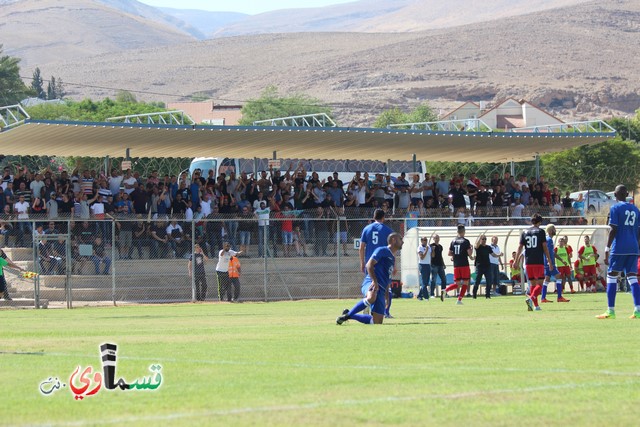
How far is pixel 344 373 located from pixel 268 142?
95.4 ft

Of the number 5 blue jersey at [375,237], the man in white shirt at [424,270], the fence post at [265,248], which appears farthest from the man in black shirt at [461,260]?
the number 5 blue jersey at [375,237]

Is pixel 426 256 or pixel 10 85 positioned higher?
pixel 10 85

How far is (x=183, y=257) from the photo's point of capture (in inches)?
1223

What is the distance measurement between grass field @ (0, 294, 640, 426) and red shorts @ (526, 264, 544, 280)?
454cm

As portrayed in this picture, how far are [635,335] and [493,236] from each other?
20.2 m

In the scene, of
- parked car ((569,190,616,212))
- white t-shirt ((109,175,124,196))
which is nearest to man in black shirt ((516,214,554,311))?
white t-shirt ((109,175,124,196))

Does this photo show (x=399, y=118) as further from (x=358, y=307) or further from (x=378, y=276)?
(x=358, y=307)

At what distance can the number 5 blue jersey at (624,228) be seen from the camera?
1705 cm

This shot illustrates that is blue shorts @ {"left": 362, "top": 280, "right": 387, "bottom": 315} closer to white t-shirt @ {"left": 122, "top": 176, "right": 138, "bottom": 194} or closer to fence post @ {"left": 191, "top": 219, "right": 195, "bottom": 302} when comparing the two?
fence post @ {"left": 191, "top": 219, "right": 195, "bottom": 302}

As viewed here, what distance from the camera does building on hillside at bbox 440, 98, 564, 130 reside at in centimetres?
17275

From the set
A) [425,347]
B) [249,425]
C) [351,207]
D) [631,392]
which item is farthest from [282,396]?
[351,207]

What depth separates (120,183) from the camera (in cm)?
3312

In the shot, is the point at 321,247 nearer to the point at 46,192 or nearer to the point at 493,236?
the point at 493,236

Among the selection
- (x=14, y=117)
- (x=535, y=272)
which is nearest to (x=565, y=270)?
(x=535, y=272)
